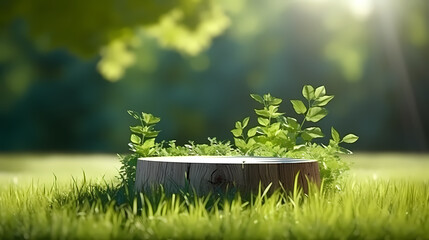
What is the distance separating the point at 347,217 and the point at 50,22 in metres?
6.63

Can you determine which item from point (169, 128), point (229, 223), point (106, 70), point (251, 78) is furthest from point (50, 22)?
point (229, 223)

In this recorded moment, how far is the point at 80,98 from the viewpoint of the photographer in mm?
13383

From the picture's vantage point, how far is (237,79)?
13.0 m

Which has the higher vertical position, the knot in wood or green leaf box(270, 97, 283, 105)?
green leaf box(270, 97, 283, 105)

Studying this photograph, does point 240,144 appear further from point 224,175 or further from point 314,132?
point 224,175

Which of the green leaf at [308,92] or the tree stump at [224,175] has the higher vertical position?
the green leaf at [308,92]

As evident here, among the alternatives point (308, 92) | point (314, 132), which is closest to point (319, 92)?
point (308, 92)

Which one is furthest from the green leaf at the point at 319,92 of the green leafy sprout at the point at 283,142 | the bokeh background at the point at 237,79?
the bokeh background at the point at 237,79

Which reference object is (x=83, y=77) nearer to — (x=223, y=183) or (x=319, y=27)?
(x=319, y=27)

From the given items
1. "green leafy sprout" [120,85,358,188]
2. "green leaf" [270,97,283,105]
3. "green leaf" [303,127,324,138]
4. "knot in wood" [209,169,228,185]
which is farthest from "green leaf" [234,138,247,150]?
"knot in wood" [209,169,228,185]

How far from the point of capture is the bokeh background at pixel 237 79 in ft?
41.5

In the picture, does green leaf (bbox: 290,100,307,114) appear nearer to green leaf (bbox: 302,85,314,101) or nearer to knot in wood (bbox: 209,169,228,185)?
green leaf (bbox: 302,85,314,101)

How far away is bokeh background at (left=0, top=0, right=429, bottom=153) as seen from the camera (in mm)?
12664

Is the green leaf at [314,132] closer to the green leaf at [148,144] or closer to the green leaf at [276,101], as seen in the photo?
the green leaf at [276,101]
